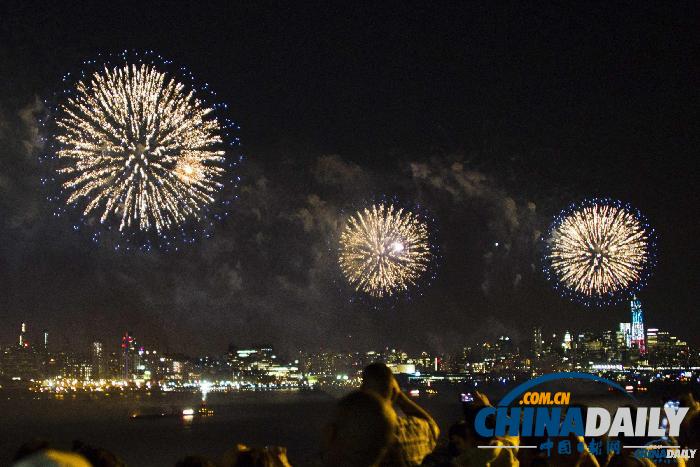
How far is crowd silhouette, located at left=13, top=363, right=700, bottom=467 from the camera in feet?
16.1

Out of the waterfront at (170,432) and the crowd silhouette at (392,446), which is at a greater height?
the crowd silhouette at (392,446)

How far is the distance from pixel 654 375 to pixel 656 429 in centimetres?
15081

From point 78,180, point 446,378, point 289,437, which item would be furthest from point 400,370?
point 78,180

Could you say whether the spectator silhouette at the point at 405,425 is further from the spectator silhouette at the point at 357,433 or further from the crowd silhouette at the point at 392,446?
the spectator silhouette at the point at 357,433

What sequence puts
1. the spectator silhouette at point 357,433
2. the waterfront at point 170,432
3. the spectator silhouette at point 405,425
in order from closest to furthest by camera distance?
the spectator silhouette at point 357,433 → the spectator silhouette at point 405,425 → the waterfront at point 170,432

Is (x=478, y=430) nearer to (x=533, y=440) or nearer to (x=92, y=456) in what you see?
(x=533, y=440)

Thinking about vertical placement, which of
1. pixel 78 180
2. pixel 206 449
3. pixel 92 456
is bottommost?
pixel 206 449

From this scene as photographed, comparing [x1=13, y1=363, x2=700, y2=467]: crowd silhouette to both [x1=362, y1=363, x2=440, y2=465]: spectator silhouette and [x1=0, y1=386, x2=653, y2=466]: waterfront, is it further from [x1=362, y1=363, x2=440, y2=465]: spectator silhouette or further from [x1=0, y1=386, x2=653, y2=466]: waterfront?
[x1=0, y1=386, x2=653, y2=466]: waterfront

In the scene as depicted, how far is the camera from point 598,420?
9703 mm

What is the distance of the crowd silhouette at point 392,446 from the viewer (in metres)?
4.91

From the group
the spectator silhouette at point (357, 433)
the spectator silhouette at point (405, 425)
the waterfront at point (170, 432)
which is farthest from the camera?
the waterfront at point (170, 432)

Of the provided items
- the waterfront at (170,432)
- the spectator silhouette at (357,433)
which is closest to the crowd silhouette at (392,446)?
Answer: the spectator silhouette at (357,433)

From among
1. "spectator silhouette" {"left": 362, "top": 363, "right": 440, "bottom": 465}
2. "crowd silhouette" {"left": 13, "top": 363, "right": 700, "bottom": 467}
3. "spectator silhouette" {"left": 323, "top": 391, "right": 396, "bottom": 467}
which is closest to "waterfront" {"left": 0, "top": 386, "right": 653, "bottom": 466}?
"crowd silhouette" {"left": 13, "top": 363, "right": 700, "bottom": 467}

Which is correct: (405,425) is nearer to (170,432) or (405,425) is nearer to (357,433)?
(357,433)
